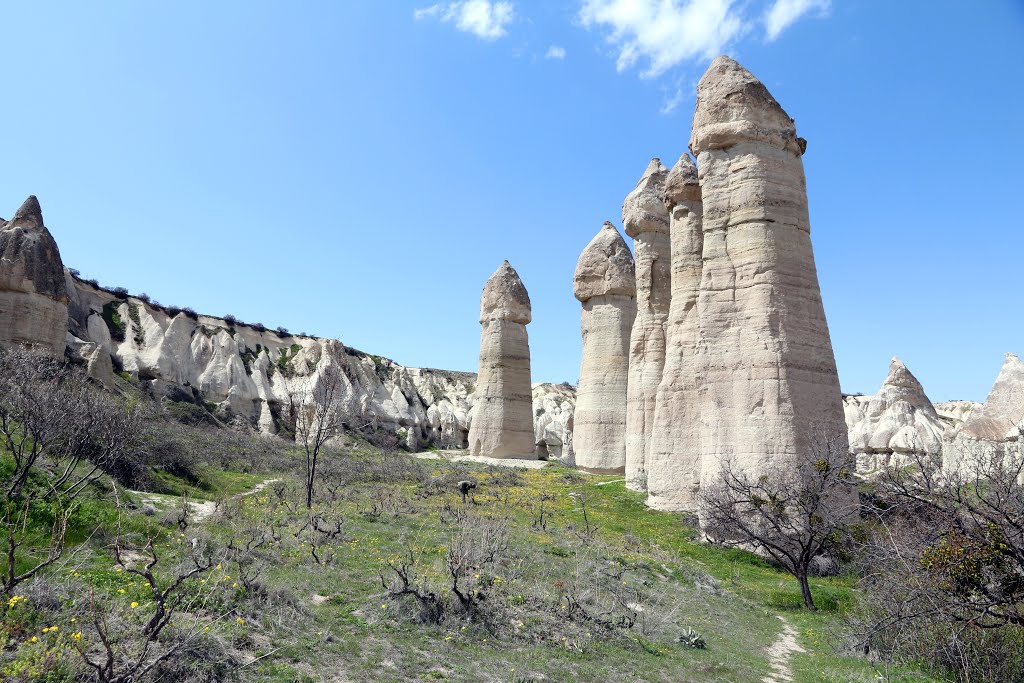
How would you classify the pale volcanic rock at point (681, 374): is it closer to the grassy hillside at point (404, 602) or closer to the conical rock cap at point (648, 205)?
the grassy hillside at point (404, 602)

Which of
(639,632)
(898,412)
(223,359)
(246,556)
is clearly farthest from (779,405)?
(223,359)

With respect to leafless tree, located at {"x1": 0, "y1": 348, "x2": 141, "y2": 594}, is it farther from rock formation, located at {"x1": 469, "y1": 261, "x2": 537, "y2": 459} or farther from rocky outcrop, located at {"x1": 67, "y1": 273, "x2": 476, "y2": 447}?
rock formation, located at {"x1": 469, "y1": 261, "x2": 537, "y2": 459}

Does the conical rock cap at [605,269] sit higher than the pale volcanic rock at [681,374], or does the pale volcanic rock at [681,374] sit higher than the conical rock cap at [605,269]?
the conical rock cap at [605,269]

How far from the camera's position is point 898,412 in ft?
123

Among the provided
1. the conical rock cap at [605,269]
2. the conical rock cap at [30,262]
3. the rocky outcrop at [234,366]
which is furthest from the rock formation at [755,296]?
the conical rock cap at [30,262]

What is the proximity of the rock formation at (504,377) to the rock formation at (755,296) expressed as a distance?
17439mm

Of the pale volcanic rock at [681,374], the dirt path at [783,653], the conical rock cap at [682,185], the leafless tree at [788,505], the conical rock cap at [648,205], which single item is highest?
the conical rock cap at [648,205]

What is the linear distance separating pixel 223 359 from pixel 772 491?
42.3 m

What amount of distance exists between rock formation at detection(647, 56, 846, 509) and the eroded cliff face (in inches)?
958

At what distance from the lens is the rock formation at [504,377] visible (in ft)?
121

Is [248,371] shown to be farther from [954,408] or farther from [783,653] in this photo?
[954,408]

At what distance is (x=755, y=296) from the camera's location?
17.6 metres

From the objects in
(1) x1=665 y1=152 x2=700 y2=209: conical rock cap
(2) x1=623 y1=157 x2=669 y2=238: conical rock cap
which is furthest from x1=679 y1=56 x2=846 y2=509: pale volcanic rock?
(2) x1=623 y1=157 x2=669 y2=238: conical rock cap

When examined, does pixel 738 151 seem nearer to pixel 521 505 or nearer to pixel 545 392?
pixel 521 505
